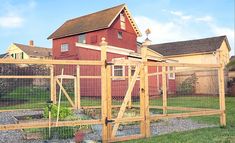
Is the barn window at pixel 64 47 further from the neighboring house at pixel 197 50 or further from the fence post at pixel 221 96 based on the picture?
the fence post at pixel 221 96

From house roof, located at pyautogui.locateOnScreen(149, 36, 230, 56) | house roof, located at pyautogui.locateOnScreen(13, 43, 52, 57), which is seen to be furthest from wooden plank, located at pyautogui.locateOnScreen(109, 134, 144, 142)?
house roof, located at pyautogui.locateOnScreen(13, 43, 52, 57)

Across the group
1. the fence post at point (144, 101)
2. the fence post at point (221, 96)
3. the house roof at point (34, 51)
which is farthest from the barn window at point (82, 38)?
the fence post at point (144, 101)

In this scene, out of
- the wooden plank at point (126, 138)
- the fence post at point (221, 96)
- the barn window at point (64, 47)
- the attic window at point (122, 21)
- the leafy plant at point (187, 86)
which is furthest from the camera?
the barn window at point (64, 47)

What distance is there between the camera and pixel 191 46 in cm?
3222

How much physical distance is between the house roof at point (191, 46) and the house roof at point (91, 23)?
3959mm

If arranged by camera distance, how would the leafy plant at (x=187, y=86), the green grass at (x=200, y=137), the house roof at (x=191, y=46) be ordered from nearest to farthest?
the green grass at (x=200, y=137) → the leafy plant at (x=187, y=86) → the house roof at (x=191, y=46)

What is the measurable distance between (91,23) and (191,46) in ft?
34.7

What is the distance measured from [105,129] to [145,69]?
191 cm

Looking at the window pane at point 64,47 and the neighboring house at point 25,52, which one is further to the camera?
the neighboring house at point 25,52

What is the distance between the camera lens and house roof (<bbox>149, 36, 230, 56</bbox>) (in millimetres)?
30361

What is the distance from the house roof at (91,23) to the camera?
28000 mm

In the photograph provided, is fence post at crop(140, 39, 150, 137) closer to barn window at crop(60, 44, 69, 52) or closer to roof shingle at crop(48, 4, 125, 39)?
roof shingle at crop(48, 4, 125, 39)

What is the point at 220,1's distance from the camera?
47.3 feet

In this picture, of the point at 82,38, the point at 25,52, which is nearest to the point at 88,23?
the point at 82,38
